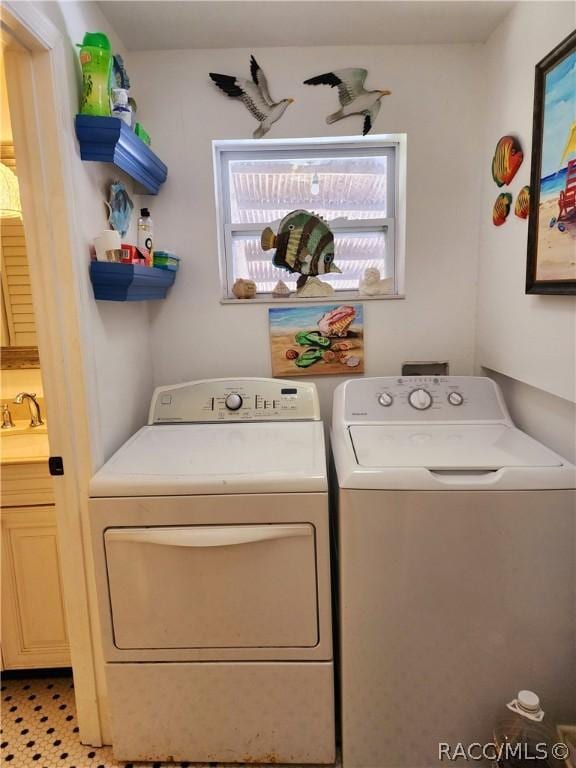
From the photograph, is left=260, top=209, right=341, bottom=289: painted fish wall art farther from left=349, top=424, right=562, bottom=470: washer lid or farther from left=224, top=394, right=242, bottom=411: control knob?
left=349, top=424, right=562, bottom=470: washer lid

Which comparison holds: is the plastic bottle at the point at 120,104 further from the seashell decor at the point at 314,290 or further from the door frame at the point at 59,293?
the seashell decor at the point at 314,290

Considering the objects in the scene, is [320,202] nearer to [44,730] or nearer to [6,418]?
[6,418]

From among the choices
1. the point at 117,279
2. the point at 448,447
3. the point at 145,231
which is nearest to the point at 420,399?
the point at 448,447

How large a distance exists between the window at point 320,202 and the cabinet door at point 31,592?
1.17 m

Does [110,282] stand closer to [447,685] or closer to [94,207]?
[94,207]

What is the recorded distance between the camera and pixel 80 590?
1.44 m

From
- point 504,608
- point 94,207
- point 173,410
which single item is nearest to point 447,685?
point 504,608

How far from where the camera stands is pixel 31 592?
5.43 feet

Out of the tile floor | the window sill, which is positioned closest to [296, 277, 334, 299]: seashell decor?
the window sill

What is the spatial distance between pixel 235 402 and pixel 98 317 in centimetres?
58

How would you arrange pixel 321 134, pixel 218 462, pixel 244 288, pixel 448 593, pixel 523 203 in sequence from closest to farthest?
pixel 448 593, pixel 218 462, pixel 523 203, pixel 321 134, pixel 244 288

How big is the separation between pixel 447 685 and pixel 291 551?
574mm

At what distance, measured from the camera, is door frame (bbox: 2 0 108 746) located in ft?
3.87

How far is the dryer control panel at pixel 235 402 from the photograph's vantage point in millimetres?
1764
